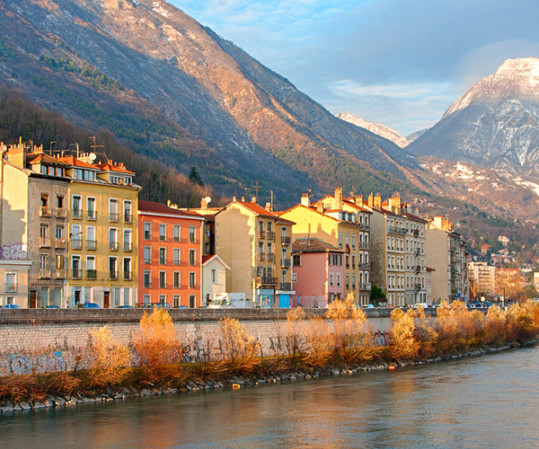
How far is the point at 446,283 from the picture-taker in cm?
15550

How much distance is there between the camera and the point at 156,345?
198ft

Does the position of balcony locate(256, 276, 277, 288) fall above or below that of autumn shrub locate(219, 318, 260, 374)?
above

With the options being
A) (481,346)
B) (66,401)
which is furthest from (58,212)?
(481,346)

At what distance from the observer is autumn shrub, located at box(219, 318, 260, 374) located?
217 feet

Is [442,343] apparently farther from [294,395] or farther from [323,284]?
[294,395]

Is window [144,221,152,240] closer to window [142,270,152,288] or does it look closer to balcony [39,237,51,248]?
window [142,270,152,288]

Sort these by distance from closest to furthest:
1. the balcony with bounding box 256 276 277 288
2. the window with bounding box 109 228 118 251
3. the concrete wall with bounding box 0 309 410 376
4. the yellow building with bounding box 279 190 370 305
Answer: the concrete wall with bounding box 0 309 410 376, the window with bounding box 109 228 118 251, the balcony with bounding box 256 276 277 288, the yellow building with bounding box 279 190 370 305

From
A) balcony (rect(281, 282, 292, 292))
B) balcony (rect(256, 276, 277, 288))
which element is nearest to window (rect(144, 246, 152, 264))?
balcony (rect(256, 276, 277, 288))

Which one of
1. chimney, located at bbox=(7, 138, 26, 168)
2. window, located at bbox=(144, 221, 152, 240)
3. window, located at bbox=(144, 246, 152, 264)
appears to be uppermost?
chimney, located at bbox=(7, 138, 26, 168)

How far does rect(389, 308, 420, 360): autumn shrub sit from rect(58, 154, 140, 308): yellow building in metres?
25.8

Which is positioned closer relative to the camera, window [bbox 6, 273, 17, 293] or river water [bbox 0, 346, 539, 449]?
river water [bbox 0, 346, 539, 449]

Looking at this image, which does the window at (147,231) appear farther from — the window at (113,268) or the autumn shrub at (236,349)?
the autumn shrub at (236,349)

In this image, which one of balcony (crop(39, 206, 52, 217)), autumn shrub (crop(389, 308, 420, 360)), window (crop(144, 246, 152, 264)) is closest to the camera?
balcony (crop(39, 206, 52, 217))

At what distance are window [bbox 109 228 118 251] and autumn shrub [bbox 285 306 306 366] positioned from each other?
17.8 meters
